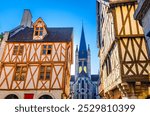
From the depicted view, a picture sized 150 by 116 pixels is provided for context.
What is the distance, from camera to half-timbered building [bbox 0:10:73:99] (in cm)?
1327

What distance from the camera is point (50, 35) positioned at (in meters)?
16.2

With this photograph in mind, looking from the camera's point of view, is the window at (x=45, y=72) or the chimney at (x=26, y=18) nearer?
the window at (x=45, y=72)

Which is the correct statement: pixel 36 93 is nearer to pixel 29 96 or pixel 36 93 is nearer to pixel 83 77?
pixel 29 96

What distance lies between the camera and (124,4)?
8805 mm

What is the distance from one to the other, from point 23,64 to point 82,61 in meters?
62.2

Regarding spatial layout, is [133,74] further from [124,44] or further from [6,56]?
[6,56]

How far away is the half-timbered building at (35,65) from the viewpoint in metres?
13.3

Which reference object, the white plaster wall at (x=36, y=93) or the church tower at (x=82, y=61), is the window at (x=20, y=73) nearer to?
the white plaster wall at (x=36, y=93)

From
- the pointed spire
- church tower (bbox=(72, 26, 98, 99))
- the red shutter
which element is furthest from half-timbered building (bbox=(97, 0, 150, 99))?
the pointed spire

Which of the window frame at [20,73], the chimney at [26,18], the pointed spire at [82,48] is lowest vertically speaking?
the window frame at [20,73]

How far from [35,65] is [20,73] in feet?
4.41

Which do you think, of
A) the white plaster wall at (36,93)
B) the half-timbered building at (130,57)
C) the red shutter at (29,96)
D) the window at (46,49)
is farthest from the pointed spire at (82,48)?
the half-timbered building at (130,57)

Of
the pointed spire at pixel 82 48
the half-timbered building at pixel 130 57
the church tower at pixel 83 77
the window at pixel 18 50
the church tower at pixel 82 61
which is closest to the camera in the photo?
the half-timbered building at pixel 130 57

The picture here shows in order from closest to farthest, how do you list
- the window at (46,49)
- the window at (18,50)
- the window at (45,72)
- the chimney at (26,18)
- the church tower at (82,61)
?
1. the window at (45,72)
2. the window at (46,49)
3. the window at (18,50)
4. the chimney at (26,18)
5. the church tower at (82,61)
